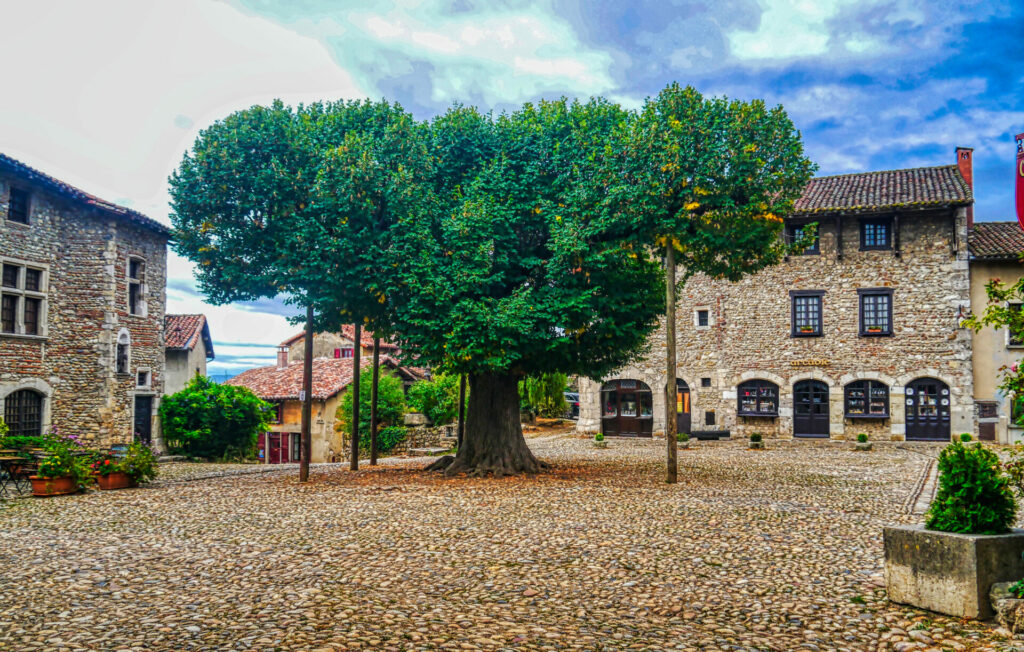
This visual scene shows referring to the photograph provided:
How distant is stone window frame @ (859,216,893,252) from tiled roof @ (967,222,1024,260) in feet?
9.15

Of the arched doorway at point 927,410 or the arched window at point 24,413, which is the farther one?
the arched doorway at point 927,410

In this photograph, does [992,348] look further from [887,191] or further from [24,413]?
[24,413]

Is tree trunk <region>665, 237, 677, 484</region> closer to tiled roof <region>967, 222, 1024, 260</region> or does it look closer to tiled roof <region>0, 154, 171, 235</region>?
tiled roof <region>0, 154, 171, 235</region>

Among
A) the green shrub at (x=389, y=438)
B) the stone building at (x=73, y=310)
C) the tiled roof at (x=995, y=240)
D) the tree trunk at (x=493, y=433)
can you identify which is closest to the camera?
the tree trunk at (x=493, y=433)

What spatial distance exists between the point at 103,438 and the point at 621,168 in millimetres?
18348

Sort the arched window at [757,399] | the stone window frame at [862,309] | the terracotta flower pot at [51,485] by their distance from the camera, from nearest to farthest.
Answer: the terracotta flower pot at [51,485] → the stone window frame at [862,309] → the arched window at [757,399]

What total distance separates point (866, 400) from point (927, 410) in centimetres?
212

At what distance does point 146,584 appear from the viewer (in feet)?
23.3

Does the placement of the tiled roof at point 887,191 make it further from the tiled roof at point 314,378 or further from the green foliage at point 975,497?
the green foliage at point 975,497

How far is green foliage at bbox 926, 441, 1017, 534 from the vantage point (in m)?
5.93

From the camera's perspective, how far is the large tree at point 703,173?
14523mm

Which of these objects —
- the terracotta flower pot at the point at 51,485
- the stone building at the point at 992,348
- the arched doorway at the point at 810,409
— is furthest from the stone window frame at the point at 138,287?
the stone building at the point at 992,348

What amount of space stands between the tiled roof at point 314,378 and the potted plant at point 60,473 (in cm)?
2125

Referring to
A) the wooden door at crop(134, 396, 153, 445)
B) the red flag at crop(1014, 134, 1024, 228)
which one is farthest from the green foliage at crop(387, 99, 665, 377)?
the wooden door at crop(134, 396, 153, 445)
